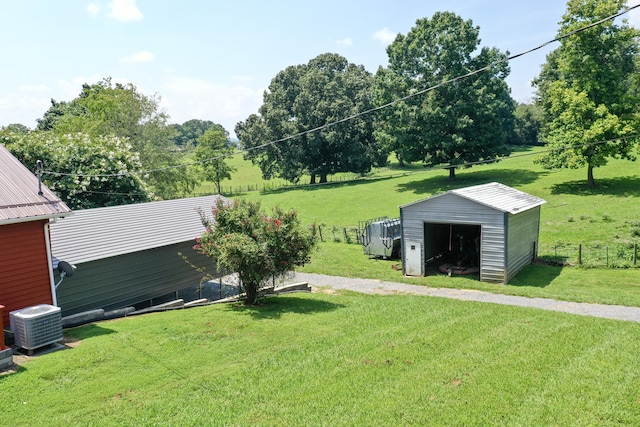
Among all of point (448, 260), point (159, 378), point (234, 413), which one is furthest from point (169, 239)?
point (448, 260)

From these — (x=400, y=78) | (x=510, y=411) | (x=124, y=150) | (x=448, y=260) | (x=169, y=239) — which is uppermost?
(x=400, y=78)

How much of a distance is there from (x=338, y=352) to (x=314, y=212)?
3204cm

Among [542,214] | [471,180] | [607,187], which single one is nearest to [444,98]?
[471,180]

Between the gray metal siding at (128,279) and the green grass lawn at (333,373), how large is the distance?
1.86m

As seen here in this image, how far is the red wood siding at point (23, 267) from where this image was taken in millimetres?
10805

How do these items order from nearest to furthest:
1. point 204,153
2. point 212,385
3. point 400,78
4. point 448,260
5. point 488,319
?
point 212,385, point 488,319, point 448,260, point 400,78, point 204,153

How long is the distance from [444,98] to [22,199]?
39.6 metres

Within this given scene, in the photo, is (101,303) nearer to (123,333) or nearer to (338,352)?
(123,333)

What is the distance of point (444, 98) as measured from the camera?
44.2 metres

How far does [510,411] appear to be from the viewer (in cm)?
705

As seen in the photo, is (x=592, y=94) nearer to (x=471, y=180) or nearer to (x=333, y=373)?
(x=471, y=180)

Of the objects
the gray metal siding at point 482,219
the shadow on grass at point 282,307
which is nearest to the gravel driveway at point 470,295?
the gray metal siding at point 482,219

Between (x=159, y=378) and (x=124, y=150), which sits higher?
(x=124, y=150)

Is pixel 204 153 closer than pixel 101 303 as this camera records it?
No
